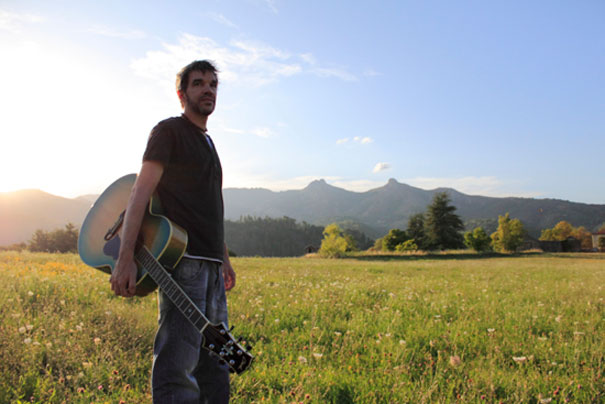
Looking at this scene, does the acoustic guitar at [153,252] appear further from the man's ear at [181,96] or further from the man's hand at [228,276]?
the man's hand at [228,276]

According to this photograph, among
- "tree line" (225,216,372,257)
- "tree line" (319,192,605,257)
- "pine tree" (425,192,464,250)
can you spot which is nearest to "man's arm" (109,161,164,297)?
"tree line" (319,192,605,257)

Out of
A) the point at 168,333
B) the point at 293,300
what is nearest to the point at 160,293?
the point at 168,333

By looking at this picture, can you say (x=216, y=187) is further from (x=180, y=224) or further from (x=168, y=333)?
(x=168, y=333)

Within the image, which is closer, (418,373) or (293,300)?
(418,373)

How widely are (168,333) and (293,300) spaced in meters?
5.46

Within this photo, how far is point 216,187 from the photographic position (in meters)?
2.76

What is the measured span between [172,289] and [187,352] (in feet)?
1.42

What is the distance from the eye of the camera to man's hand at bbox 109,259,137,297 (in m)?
2.24

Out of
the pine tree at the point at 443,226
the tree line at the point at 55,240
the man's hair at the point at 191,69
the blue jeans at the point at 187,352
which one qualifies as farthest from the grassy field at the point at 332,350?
the pine tree at the point at 443,226

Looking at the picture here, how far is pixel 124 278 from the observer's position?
2.24m

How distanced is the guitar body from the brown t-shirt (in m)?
0.09

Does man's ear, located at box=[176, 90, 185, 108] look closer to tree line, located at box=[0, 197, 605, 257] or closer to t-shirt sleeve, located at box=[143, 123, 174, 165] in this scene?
t-shirt sleeve, located at box=[143, 123, 174, 165]

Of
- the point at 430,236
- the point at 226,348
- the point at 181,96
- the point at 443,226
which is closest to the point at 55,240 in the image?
the point at 181,96

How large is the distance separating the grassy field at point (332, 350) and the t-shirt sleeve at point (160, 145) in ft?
7.23
